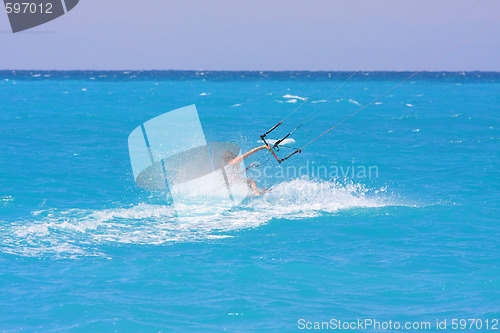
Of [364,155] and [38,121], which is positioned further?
[38,121]

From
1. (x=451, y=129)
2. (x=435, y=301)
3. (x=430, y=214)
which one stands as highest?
(x=435, y=301)

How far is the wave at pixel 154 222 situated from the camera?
10.6 metres

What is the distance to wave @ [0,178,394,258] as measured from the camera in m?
10.6

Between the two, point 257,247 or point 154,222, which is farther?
point 154,222

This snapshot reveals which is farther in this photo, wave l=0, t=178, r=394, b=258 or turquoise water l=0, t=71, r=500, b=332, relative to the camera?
wave l=0, t=178, r=394, b=258

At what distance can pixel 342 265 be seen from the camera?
974 centimetres

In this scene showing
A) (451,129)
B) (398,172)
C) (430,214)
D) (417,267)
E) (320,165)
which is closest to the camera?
(417,267)

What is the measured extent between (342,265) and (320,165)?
1086 cm

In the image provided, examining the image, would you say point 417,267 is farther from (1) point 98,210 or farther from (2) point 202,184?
(1) point 98,210

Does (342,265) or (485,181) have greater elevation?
(342,265)

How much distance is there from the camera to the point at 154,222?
40.2 ft

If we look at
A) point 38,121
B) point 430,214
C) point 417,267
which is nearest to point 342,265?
point 417,267

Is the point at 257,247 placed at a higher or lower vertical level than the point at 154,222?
lower

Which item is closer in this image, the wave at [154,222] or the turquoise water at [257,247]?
the turquoise water at [257,247]
